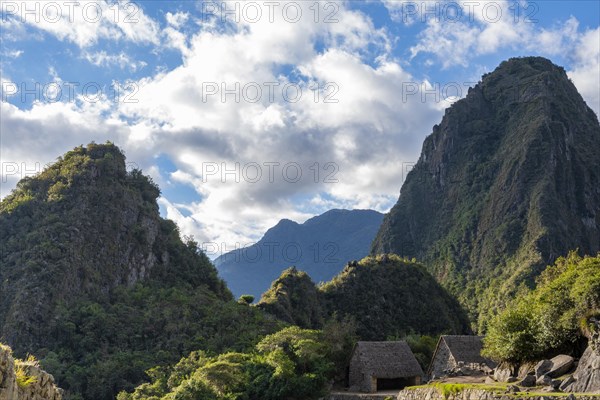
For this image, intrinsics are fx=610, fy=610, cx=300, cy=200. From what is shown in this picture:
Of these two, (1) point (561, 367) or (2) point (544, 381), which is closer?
(2) point (544, 381)

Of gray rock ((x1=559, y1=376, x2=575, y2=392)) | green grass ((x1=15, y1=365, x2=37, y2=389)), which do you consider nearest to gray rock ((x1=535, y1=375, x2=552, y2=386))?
gray rock ((x1=559, y1=376, x2=575, y2=392))

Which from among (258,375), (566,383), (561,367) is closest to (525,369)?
(561,367)

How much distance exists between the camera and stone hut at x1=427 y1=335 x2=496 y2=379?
3688 centimetres

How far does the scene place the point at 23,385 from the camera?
13.3 m

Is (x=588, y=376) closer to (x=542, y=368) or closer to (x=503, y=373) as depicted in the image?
(x=542, y=368)

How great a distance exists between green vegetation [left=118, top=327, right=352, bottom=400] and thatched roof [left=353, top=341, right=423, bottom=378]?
7.20 ft

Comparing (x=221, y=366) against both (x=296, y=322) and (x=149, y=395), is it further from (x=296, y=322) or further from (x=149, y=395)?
(x=296, y=322)

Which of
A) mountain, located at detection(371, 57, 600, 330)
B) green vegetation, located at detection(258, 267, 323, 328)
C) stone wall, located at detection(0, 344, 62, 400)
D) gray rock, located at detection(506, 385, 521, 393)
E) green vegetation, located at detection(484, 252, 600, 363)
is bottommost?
gray rock, located at detection(506, 385, 521, 393)

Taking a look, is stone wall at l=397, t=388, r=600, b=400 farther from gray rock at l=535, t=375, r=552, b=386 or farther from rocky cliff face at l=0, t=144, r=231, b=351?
rocky cliff face at l=0, t=144, r=231, b=351

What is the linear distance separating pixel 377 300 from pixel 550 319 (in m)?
46.7

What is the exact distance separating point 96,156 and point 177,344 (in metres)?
30.3

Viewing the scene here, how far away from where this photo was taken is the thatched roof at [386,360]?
3975 centimetres

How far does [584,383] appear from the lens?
2019 centimetres

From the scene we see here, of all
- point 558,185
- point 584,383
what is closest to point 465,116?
point 558,185
